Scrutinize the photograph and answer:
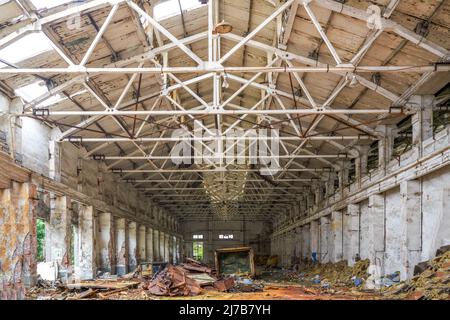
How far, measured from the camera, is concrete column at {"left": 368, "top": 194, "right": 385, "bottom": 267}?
18.8 metres

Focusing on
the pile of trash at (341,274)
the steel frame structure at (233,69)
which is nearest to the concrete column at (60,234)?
the steel frame structure at (233,69)

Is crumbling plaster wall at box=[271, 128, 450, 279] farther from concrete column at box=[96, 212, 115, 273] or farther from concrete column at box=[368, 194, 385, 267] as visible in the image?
concrete column at box=[96, 212, 115, 273]

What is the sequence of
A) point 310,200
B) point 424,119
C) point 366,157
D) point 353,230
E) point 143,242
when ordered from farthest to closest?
point 143,242
point 310,200
point 353,230
point 366,157
point 424,119

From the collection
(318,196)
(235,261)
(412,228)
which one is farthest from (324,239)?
(412,228)

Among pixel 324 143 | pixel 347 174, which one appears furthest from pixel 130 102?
pixel 347 174

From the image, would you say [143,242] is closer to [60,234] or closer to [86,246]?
[86,246]

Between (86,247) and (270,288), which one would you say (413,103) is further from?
(86,247)

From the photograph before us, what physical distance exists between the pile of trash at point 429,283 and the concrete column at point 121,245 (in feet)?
54.8

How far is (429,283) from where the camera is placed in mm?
12500

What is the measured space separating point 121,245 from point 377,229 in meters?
15.7

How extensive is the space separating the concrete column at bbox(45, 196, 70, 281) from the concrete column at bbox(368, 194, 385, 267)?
11.2 meters

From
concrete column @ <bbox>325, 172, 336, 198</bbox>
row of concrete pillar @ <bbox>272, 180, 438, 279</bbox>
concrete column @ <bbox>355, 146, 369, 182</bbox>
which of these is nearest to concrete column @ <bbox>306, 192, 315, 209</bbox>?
row of concrete pillar @ <bbox>272, 180, 438, 279</bbox>

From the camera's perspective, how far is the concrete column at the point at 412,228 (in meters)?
15.3

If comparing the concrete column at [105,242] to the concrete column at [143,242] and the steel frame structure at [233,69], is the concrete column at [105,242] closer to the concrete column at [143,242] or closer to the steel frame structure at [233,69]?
the steel frame structure at [233,69]
